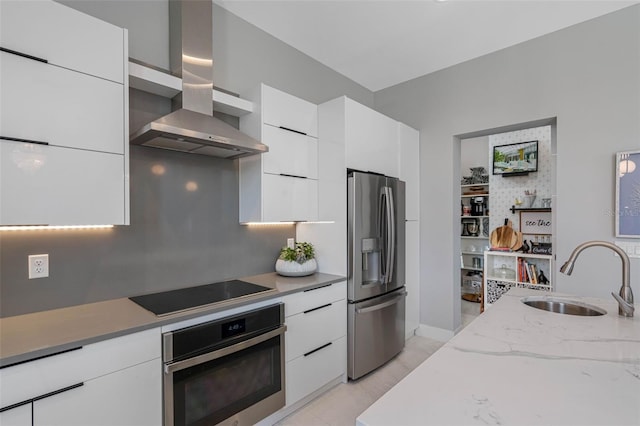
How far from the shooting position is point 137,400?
4.68 ft

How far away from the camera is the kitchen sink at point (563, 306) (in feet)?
5.36

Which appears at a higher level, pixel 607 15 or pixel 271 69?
pixel 607 15

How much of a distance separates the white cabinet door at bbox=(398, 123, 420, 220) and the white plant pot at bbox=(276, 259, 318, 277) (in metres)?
1.38

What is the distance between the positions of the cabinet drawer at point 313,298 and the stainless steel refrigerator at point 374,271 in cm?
11

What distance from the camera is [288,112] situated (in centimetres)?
252

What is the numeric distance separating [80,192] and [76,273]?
0.53 metres

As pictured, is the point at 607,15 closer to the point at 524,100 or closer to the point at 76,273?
the point at 524,100

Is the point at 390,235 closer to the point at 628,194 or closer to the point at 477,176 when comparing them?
the point at 628,194

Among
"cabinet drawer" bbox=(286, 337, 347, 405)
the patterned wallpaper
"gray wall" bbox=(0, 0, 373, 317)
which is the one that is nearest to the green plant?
"gray wall" bbox=(0, 0, 373, 317)

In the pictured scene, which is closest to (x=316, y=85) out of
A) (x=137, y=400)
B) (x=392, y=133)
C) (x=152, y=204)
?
(x=392, y=133)

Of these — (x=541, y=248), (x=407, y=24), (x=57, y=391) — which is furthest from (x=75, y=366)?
(x=541, y=248)

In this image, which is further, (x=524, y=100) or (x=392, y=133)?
(x=392, y=133)

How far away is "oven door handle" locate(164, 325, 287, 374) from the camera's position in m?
1.51

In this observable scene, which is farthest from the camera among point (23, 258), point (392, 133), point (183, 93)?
point (392, 133)
